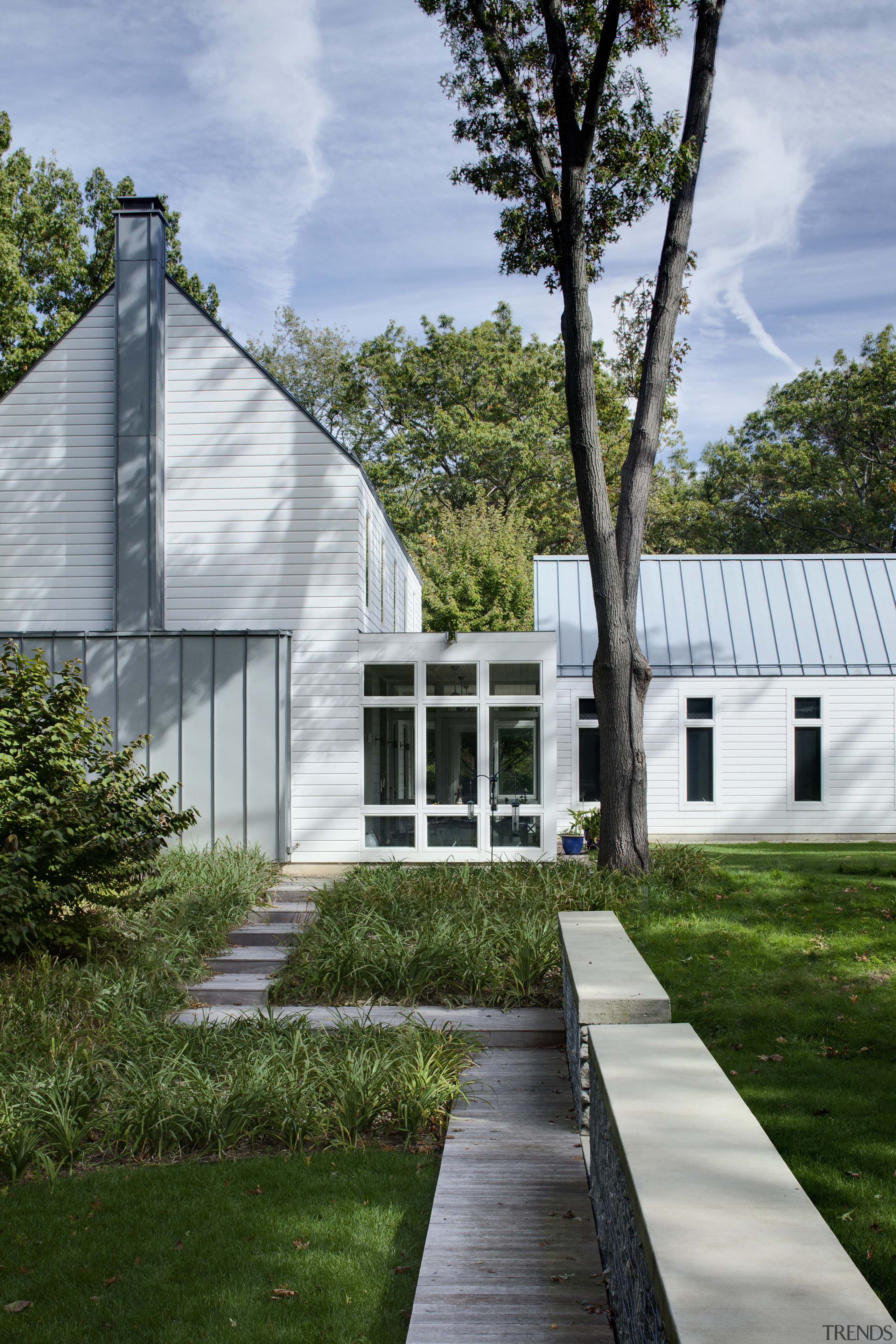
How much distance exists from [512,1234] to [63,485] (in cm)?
1101

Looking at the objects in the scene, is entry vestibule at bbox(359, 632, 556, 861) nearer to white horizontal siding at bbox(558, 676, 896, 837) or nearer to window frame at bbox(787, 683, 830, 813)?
white horizontal siding at bbox(558, 676, 896, 837)

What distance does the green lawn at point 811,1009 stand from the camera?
155 inches

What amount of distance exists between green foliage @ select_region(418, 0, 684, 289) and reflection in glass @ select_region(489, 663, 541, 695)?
15.5 ft

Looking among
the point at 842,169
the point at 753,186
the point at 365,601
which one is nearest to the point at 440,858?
the point at 365,601

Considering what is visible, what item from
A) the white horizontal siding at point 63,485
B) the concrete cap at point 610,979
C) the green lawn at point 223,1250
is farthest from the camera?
the white horizontal siding at point 63,485

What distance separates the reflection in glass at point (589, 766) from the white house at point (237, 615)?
372 cm

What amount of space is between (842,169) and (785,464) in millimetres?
8803

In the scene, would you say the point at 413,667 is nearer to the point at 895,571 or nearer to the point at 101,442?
the point at 101,442

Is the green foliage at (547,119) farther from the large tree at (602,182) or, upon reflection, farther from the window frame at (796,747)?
the window frame at (796,747)

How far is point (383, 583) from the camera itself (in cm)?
1481

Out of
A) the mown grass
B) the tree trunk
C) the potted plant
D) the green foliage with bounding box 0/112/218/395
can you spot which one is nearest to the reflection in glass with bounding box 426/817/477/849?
the potted plant

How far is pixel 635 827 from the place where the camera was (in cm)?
984

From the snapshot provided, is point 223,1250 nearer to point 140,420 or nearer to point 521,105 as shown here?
point 140,420
